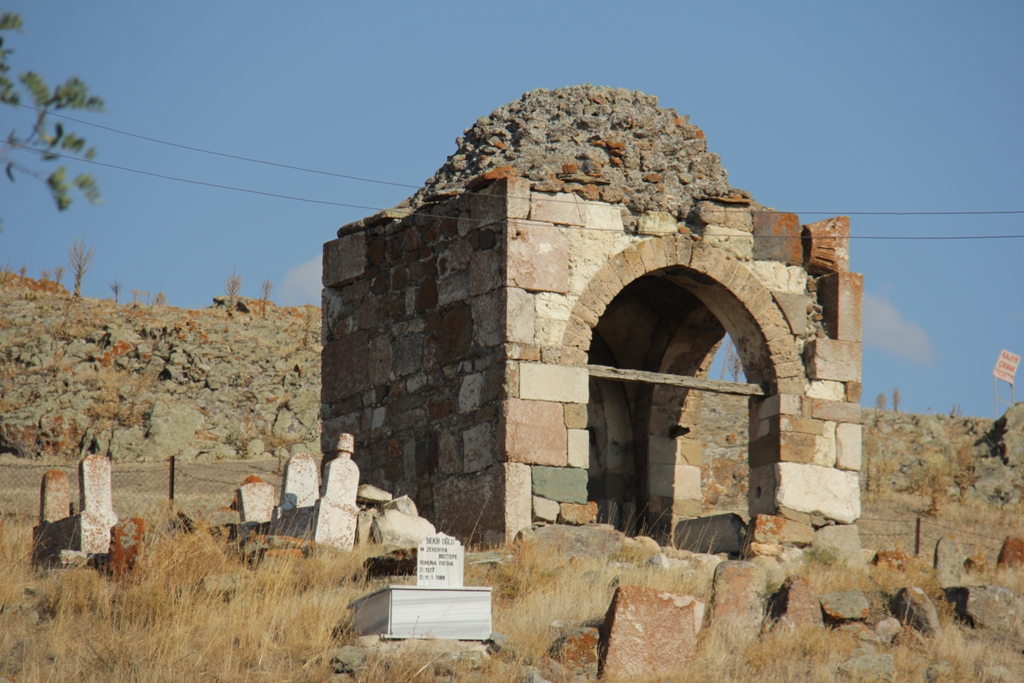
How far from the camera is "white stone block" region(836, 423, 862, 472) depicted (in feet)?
35.0

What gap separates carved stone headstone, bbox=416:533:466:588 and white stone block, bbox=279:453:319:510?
244 cm

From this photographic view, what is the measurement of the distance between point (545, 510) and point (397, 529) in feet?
4.06

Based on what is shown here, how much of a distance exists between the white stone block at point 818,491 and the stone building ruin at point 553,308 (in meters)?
0.02

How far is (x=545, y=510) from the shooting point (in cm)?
950

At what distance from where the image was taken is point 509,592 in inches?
310

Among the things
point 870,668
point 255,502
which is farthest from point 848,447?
point 255,502

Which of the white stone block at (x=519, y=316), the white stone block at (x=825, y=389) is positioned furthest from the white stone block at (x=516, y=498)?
the white stone block at (x=825, y=389)

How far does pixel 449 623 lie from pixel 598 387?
624 cm

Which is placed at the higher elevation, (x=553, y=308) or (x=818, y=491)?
(x=553, y=308)

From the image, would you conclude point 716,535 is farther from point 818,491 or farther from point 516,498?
point 516,498

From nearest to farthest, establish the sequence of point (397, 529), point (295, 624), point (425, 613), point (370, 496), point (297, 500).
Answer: point (425, 613)
point (295, 624)
point (397, 529)
point (297, 500)
point (370, 496)

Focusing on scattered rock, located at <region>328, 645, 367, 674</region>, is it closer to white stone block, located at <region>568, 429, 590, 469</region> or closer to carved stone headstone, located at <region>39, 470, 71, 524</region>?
white stone block, located at <region>568, 429, 590, 469</region>

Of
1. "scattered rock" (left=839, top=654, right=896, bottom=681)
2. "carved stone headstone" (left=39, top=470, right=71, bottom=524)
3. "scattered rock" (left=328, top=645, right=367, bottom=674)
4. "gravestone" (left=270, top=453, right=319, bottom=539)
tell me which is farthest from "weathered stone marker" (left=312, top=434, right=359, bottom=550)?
"scattered rock" (left=839, top=654, right=896, bottom=681)

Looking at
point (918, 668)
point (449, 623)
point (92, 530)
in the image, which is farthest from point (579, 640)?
point (92, 530)
